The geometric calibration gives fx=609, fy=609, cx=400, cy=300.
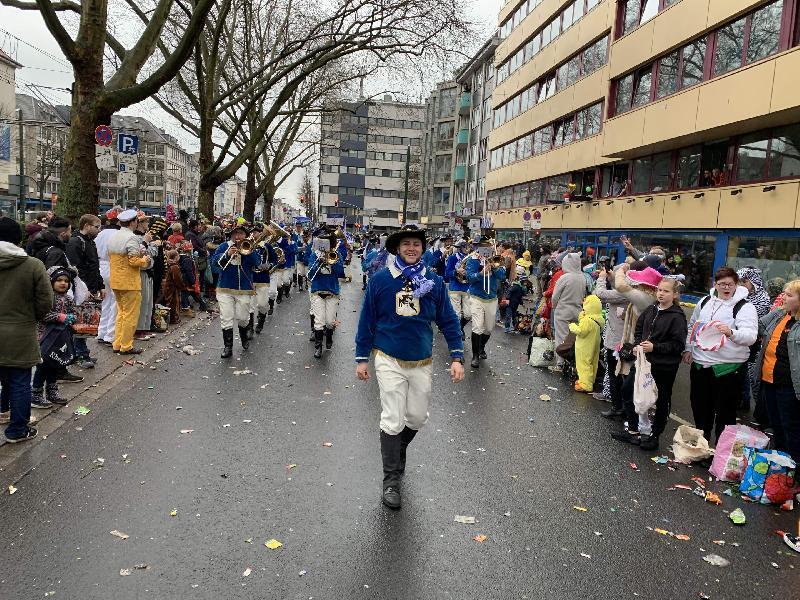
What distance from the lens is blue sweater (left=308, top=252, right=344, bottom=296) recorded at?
10055 mm

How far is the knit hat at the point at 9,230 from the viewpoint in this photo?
4.94m

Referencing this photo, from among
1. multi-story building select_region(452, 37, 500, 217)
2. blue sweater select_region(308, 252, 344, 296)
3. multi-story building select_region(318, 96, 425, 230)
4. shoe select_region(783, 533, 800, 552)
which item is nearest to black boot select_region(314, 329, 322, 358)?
blue sweater select_region(308, 252, 344, 296)

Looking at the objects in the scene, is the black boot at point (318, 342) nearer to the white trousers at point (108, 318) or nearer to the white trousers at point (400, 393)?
the white trousers at point (108, 318)

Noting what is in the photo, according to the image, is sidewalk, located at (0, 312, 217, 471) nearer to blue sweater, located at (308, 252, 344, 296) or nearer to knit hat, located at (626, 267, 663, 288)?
blue sweater, located at (308, 252, 344, 296)

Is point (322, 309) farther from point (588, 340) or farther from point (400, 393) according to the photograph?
point (400, 393)

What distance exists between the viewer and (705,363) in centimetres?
587

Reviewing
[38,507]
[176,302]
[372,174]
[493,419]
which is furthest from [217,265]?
[372,174]

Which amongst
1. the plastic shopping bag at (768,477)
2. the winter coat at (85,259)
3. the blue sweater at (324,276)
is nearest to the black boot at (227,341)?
the blue sweater at (324,276)

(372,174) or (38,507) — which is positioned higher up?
(372,174)

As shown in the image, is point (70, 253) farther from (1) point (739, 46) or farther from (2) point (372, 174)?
(2) point (372, 174)

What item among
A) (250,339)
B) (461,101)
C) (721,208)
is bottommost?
(250,339)

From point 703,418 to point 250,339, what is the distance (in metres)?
7.46

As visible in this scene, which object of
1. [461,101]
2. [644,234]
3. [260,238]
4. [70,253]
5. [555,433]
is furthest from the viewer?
[461,101]

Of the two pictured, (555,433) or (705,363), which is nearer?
(705,363)
